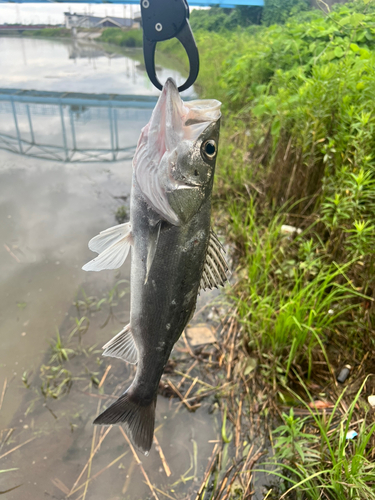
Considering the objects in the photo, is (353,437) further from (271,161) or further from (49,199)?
(49,199)

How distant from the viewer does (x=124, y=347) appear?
5.48 ft

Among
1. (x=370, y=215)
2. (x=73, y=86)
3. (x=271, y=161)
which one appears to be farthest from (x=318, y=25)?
(x=73, y=86)

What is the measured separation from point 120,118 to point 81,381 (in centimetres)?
714

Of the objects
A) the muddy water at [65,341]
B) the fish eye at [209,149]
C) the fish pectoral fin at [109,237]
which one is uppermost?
the fish eye at [209,149]

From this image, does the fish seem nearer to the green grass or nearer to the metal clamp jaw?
the metal clamp jaw

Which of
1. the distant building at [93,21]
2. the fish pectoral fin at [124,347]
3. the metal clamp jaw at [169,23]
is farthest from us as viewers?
the distant building at [93,21]

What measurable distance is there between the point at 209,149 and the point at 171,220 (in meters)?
0.33

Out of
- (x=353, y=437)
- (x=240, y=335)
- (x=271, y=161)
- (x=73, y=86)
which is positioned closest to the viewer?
(x=353, y=437)

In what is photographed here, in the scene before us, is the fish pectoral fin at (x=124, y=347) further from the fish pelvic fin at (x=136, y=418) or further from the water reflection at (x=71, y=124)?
the water reflection at (x=71, y=124)

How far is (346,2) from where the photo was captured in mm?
4203

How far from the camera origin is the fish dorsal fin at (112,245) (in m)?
1.45

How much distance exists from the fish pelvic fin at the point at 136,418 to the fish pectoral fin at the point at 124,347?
0.21 m

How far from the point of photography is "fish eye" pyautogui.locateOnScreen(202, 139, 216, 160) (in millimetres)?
1393

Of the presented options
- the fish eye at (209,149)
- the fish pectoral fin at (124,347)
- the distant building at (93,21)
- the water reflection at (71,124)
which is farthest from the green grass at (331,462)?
the distant building at (93,21)
